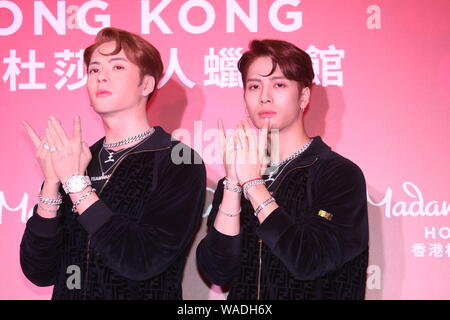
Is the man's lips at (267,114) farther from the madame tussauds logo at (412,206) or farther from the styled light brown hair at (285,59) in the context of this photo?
the madame tussauds logo at (412,206)

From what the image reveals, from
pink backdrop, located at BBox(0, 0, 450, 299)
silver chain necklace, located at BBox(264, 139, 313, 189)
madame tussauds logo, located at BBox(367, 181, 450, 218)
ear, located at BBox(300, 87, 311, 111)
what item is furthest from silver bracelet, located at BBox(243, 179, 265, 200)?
madame tussauds logo, located at BBox(367, 181, 450, 218)

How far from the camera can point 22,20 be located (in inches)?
113

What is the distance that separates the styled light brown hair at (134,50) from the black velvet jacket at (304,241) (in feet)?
1.99

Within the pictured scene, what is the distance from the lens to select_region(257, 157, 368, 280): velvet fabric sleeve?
2.03 meters

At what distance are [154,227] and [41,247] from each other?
415 millimetres

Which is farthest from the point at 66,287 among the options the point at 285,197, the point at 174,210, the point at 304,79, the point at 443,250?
the point at 443,250

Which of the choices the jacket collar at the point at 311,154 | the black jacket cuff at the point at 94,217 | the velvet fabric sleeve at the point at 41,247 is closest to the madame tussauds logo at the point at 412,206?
the jacket collar at the point at 311,154

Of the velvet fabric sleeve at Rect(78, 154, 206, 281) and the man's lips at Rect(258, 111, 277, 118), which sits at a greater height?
the man's lips at Rect(258, 111, 277, 118)

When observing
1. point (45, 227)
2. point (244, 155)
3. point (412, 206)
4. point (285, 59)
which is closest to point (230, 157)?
point (244, 155)

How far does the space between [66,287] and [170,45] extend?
1.12 meters

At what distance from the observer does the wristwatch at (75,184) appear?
213cm

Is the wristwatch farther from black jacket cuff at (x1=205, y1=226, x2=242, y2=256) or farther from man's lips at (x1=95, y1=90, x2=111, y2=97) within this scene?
black jacket cuff at (x1=205, y1=226, x2=242, y2=256)

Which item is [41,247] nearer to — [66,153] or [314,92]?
[66,153]
